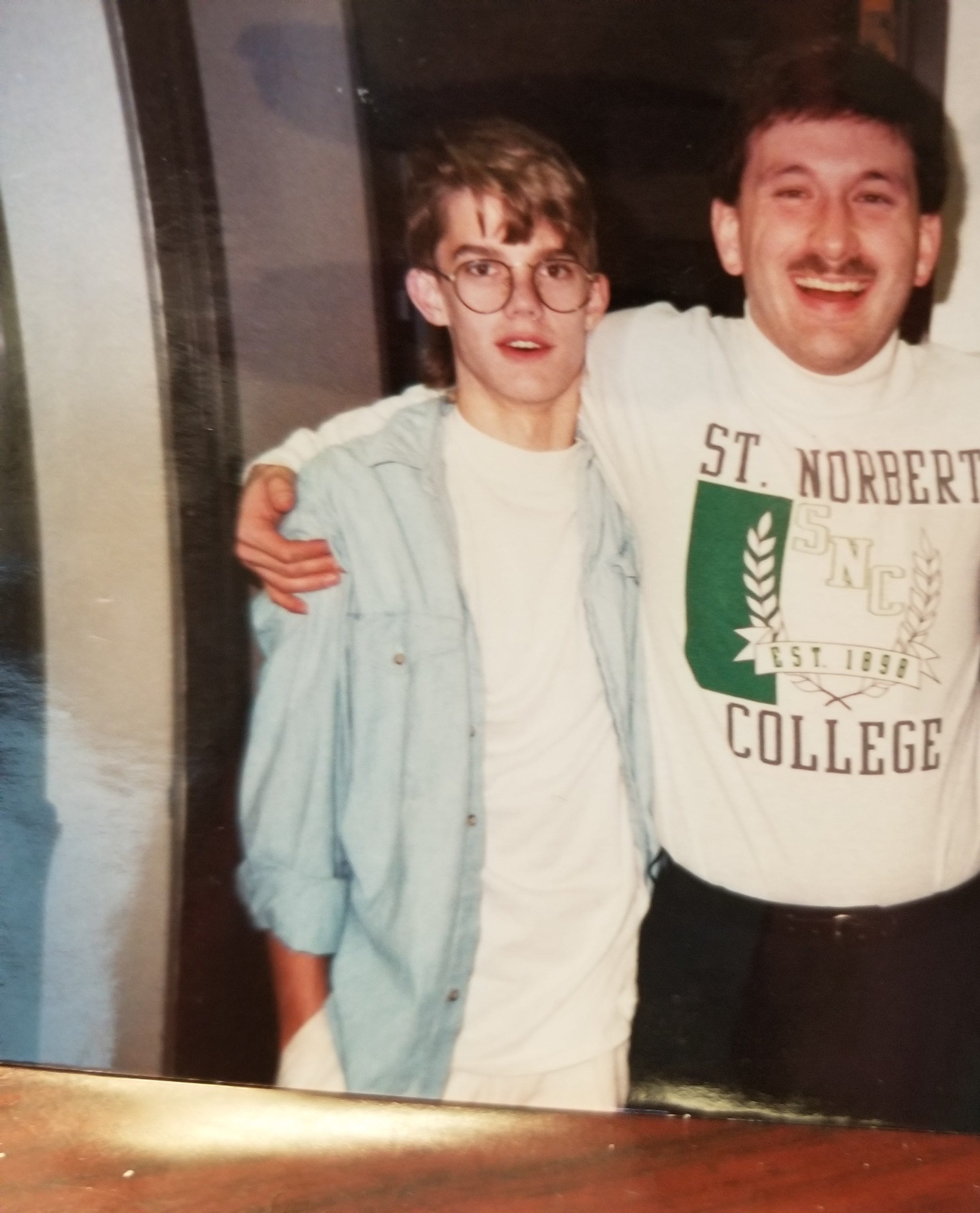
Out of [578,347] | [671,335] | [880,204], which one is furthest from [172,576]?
[880,204]

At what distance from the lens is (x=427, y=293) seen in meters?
1.20

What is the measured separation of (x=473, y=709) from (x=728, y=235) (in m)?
0.62

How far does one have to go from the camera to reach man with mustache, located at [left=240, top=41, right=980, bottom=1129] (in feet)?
3.81

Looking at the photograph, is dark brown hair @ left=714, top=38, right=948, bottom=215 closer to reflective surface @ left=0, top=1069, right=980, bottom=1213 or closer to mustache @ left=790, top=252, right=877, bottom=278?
mustache @ left=790, top=252, right=877, bottom=278

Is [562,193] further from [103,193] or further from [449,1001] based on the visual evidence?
[449,1001]

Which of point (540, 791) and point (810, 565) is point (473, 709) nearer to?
point (540, 791)

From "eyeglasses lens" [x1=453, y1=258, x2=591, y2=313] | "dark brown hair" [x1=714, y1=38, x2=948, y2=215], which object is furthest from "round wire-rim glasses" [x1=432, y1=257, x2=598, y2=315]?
"dark brown hair" [x1=714, y1=38, x2=948, y2=215]

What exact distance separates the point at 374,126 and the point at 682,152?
351 millimetres

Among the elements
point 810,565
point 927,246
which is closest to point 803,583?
point 810,565

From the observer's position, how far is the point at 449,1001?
1.28m

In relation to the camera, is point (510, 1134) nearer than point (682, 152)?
No

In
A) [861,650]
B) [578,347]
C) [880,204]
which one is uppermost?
[880,204]

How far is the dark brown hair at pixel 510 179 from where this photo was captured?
1173mm

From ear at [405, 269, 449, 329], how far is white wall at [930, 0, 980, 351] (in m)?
0.56
